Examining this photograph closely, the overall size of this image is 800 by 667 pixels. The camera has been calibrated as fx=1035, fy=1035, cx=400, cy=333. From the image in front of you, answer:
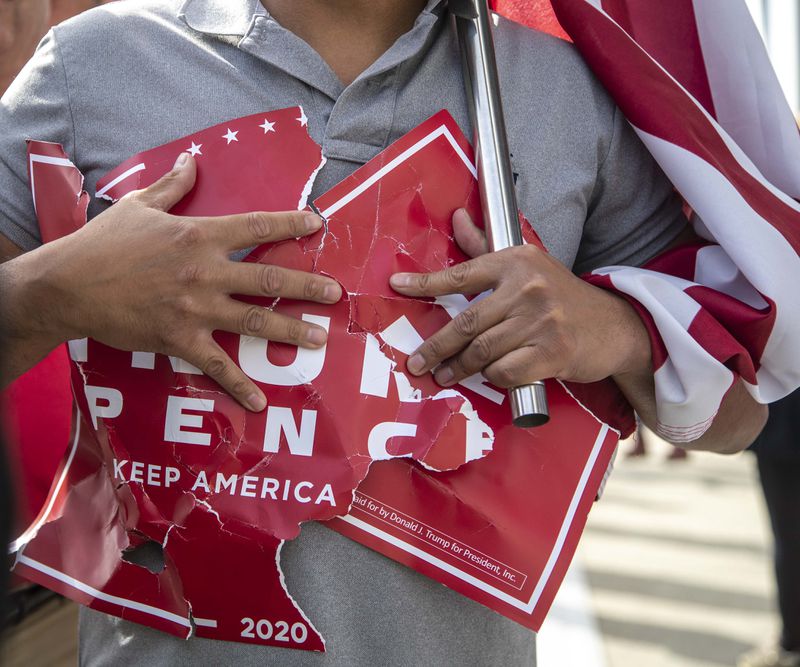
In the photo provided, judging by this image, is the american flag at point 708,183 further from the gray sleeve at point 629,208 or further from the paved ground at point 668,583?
the paved ground at point 668,583

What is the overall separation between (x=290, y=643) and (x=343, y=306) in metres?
0.41

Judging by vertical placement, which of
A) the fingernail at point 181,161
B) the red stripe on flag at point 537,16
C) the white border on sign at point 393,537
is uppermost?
the red stripe on flag at point 537,16

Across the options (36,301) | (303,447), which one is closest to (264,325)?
(303,447)

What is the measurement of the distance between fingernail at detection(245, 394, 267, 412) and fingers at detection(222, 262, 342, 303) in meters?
0.12

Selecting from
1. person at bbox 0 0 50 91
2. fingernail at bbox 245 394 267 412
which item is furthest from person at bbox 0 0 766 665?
person at bbox 0 0 50 91

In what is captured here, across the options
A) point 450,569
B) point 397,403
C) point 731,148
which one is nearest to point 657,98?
point 731,148

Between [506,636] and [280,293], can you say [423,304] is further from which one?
[506,636]

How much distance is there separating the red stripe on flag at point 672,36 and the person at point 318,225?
0.44 ft

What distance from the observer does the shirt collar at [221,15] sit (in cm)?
132

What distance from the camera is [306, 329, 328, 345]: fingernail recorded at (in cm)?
122

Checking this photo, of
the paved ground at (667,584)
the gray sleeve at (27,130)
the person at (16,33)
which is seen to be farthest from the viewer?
the paved ground at (667,584)

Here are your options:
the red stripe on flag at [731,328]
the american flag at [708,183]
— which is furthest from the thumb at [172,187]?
the red stripe on flag at [731,328]

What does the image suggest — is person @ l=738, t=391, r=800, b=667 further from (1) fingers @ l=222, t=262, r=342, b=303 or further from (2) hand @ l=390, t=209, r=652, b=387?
(1) fingers @ l=222, t=262, r=342, b=303

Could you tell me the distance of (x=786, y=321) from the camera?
134 centimetres
